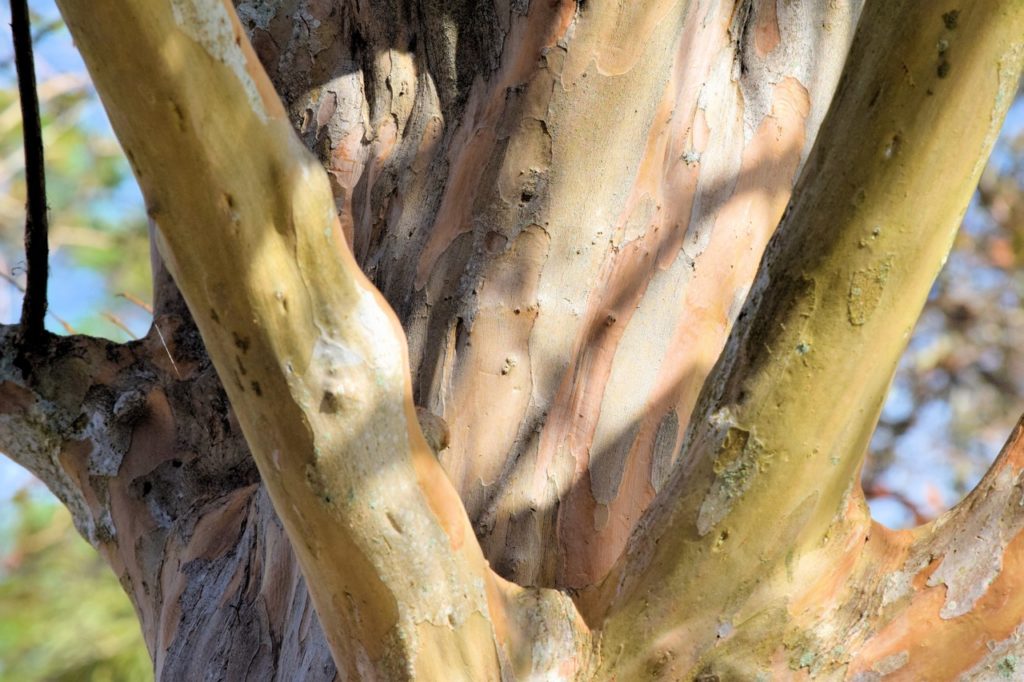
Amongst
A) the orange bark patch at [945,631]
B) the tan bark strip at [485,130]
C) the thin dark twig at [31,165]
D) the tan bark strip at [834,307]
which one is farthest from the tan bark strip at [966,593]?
the thin dark twig at [31,165]

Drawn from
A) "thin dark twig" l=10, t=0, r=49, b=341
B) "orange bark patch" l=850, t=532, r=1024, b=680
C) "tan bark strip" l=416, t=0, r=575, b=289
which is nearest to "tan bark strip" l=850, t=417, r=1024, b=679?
"orange bark patch" l=850, t=532, r=1024, b=680

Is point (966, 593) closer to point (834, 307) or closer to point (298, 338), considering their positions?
point (834, 307)

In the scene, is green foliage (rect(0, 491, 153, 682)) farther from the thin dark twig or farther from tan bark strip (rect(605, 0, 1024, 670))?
tan bark strip (rect(605, 0, 1024, 670))

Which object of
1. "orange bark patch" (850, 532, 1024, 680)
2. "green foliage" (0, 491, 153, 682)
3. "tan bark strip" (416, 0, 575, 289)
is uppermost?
"tan bark strip" (416, 0, 575, 289)

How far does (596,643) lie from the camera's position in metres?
0.87

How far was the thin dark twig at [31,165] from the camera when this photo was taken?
107 centimetres

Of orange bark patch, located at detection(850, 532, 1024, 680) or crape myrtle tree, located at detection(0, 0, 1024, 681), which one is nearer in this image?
crape myrtle tree, located at detection(0, 0, 1024, 681)

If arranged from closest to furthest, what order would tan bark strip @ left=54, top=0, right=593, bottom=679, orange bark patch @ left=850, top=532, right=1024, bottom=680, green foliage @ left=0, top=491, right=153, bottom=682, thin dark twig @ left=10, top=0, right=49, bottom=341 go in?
1. tan bark strip @ left=54, top=0, right=593, bottom=679
2. orange bark patch @ left=850, top=532, right=1024, bottom=680
3. thin dark twig @ left=10, top=0, right=49, bottom=341
4. green foliage @ left=0, top=491, right=153, bottom=682

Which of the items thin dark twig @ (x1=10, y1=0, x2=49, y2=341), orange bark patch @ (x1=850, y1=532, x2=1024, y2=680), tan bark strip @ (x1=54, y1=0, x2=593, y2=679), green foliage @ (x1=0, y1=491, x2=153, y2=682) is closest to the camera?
tan bark strip @ (x1=54, y1=0, x2=593, y2=679)

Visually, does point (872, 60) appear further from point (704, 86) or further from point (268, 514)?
point (268, 514)

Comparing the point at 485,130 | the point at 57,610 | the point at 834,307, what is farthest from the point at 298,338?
the point at 57,610

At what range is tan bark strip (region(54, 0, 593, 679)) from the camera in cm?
66

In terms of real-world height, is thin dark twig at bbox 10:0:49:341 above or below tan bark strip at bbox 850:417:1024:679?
above

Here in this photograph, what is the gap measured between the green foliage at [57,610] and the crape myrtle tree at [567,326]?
8.15ft
